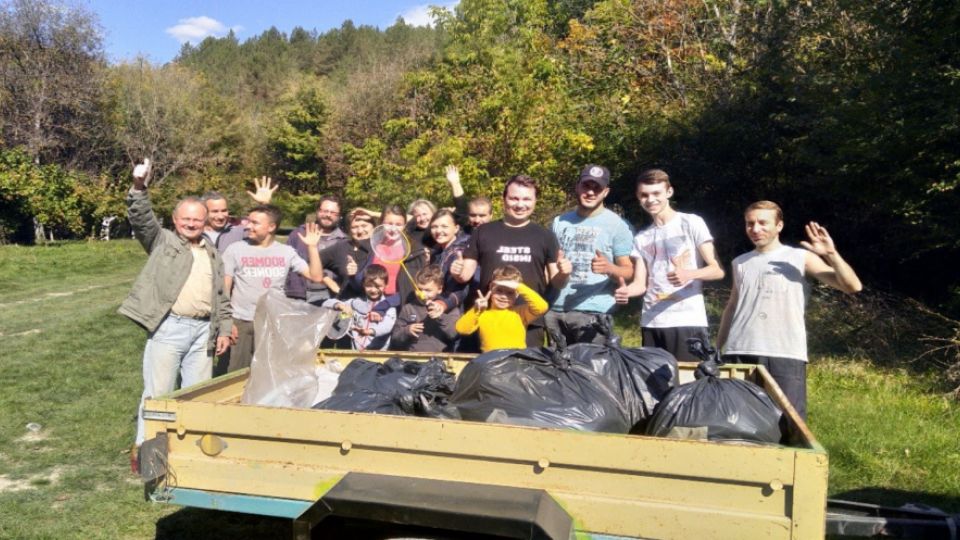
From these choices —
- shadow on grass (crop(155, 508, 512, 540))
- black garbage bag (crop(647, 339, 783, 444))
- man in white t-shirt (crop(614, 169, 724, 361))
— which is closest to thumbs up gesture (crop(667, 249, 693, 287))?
man in white t-shirt (crop(614, 169, 724, 361))

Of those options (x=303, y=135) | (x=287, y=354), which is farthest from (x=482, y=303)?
(x=303, y=135)

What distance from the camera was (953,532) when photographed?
2889 mm

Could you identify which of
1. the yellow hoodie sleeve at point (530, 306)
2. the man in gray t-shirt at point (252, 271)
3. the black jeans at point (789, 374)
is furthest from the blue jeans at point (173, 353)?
the black jeans at point (789, 374)

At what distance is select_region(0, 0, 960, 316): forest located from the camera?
8.84 meters

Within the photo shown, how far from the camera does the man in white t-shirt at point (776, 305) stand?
13.7 ft

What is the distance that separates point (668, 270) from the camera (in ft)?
15.4

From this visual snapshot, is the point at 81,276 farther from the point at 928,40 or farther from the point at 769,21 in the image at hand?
the point at 928,40

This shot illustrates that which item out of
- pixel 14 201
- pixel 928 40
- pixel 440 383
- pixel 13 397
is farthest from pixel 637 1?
pixel 14 201

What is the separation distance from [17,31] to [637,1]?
1982 centimetres

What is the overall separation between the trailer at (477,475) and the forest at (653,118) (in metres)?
6.64

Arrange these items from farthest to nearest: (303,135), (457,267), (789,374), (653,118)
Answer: (303,135)
(653,118)
(457,267)
(789,374)

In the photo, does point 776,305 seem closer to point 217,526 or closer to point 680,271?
point 680,271

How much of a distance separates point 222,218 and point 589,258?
3.30m

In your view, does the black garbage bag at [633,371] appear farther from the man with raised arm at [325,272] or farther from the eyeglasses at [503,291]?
the man with raised arm at [325,272]
